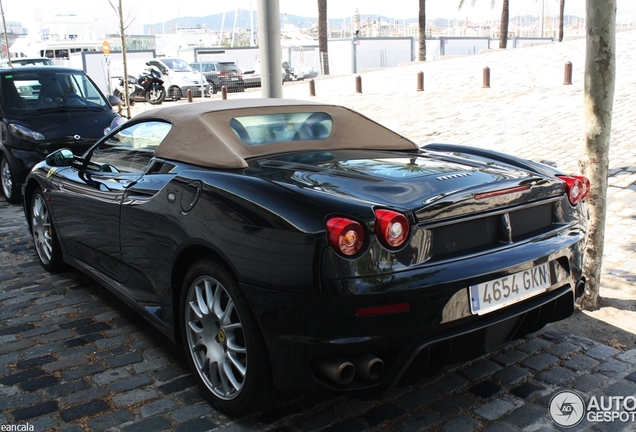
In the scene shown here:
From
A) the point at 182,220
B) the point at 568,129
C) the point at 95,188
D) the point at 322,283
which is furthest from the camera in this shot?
the point at 568,129

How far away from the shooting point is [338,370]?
104 inches

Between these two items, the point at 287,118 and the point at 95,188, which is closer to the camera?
the point at 287,118

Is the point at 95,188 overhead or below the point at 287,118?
below

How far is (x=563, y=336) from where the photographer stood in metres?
4.05

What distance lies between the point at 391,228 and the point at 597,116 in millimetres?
2440

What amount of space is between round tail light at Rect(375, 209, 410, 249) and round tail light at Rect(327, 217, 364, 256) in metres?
0.08

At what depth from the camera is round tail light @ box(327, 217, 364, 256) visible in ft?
8.63

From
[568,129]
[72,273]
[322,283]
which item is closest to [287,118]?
[322,283]

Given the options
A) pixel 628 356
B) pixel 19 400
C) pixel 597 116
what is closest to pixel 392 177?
pixel 628 356

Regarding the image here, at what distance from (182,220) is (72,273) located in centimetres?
273

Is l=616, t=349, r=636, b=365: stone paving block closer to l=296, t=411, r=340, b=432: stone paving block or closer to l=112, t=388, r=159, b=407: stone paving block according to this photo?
l=296, t=411, r=340, b=432: stone paving block

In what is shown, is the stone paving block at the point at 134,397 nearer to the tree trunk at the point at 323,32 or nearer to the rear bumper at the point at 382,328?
the rear bumper at the point at 382,328

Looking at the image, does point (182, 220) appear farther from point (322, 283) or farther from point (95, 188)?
point (95, 188)

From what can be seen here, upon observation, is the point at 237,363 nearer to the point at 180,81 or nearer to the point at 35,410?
the point at 35,410
